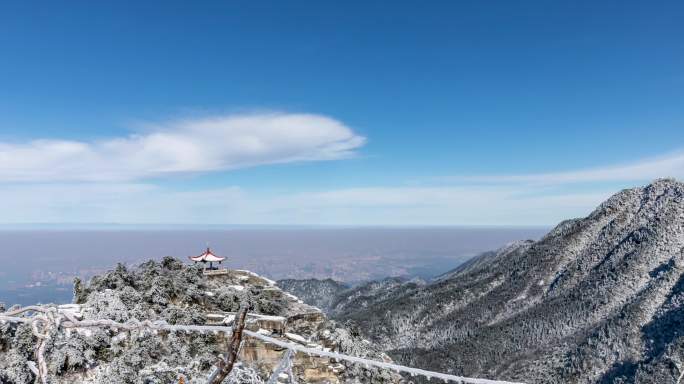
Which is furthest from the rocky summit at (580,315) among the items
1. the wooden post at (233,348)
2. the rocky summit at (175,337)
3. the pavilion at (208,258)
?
the wooden post at (233,348)

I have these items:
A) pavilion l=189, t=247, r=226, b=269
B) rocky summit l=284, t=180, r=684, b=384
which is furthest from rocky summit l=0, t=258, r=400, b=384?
rocky summit l=284, t=180, r=684, b=384

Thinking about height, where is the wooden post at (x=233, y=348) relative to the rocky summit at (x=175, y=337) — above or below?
above

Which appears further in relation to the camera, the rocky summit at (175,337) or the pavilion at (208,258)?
the pavilion at (208,258)

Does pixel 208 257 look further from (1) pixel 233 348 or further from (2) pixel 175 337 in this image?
(1) pixel 233 348

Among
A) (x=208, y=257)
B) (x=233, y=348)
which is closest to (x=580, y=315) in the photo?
(x=208, y=257)

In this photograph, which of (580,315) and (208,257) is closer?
(208,257)

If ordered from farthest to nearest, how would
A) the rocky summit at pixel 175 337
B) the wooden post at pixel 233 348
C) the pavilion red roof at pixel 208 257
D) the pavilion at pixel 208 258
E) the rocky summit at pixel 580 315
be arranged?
1. the rocky summit at pixel 580 315
2. the pavilion red roof at pixel 208 257
3. the pavilion at pixel 208 258
4. the rocky summit at pixel 175 337
5. the wooden post at pixel 233 348

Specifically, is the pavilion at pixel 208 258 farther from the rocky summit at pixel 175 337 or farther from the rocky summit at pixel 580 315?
the rocky summit at pixel 580 315
